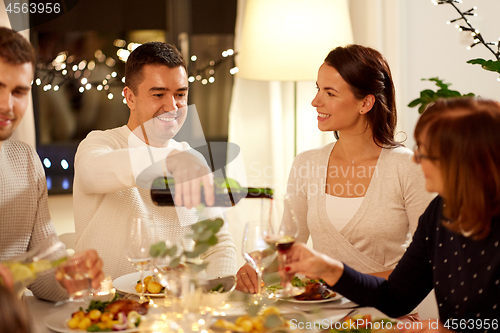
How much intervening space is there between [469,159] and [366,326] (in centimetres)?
40

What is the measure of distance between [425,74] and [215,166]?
1341 mm

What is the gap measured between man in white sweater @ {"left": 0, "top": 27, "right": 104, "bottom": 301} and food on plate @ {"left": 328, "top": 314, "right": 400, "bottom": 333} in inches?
26.6

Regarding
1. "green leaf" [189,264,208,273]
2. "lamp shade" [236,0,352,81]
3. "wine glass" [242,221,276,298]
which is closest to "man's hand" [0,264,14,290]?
"green leaf" [189,264,208,273]

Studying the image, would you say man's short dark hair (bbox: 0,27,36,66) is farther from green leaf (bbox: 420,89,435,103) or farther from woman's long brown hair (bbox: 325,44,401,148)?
green leaf (bbox: 420,89,435,103)

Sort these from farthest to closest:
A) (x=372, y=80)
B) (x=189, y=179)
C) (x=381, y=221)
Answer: (x=372, y=80) < (x=381, y=221) < (x=189, y=179)

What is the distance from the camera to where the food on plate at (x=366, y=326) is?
3.15ft

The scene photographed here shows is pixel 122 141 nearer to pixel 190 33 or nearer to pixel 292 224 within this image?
pixel 292 224

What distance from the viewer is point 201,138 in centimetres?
299

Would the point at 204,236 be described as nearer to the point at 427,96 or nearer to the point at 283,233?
the point at 283,233

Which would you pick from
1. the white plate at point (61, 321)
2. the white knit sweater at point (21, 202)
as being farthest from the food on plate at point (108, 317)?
the white knit sweater at point (21, 202)

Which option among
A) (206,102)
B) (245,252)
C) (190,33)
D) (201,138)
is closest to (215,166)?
(201,138)

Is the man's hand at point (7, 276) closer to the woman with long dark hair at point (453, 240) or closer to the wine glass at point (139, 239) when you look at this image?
the wine glass at point (139, 239)

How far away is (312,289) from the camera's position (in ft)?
4.01

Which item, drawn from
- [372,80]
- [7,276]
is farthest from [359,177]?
[7,276]
